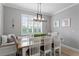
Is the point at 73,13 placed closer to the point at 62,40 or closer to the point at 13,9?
the point at 62,40

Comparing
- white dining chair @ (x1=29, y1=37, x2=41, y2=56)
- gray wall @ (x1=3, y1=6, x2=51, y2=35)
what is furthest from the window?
white dining chair @ (x1=29, y1=37, x2=41, y2=56)

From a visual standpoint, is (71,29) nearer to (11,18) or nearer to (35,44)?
(35,44)

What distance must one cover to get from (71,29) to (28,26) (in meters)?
1.00

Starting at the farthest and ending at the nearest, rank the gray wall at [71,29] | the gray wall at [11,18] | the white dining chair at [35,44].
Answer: the white dining chair at [35,44] → the gray wall at [71,29] → the gray wall at [11,18]

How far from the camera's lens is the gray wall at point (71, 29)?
156cm

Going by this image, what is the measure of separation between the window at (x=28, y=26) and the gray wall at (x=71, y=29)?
370 mm

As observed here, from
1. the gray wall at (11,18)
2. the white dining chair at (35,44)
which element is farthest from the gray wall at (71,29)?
the gray wall at (11,18)

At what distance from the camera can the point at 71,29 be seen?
1.68 metres

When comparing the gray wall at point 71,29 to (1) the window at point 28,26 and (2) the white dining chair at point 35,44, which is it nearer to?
(1) the window at point 28,26

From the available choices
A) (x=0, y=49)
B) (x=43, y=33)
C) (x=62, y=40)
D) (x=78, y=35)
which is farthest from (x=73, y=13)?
(x=0, y=49)

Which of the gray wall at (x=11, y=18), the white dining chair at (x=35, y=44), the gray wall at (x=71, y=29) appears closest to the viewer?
the gray wall at (x=11, y=18)

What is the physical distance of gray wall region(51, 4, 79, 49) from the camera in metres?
1.56

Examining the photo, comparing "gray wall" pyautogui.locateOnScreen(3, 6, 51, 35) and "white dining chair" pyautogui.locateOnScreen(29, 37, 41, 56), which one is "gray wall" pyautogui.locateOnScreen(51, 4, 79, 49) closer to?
"white dining chair" pyautogui.locateOnScreen(29, 37, 41, 56)

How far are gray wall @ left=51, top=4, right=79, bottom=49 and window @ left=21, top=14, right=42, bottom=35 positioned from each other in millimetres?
370
